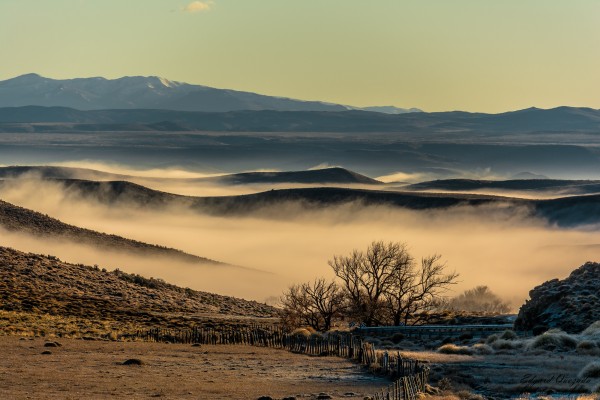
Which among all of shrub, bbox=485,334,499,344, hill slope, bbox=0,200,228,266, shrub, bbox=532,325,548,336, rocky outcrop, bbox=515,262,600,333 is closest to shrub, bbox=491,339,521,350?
shrub, bbox=485,334,499,344

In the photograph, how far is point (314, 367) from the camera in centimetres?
5216

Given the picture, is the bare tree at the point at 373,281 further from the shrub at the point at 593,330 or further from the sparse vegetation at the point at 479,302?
the sparse vegetation at the point at 479,302

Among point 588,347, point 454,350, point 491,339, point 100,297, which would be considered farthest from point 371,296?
point 588,347

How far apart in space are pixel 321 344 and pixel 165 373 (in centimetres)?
1556

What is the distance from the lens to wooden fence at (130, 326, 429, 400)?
46219 mm

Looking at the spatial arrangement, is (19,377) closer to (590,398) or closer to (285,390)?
(285,390)

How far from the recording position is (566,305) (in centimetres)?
7681

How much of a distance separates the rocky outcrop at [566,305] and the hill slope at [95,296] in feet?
80.3

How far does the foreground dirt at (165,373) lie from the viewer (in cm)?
4072

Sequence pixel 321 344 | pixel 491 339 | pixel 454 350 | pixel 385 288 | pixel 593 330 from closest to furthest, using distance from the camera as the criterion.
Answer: pixel 321 344
pixel 454 350
pixel 593 330
pixel 491 339
pixel 385 288

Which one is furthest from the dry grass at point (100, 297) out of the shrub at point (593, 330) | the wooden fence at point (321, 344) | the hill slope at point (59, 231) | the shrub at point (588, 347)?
the hill slope at point (59, 231)

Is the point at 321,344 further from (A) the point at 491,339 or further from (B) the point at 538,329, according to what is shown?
(B) the point at 538,329

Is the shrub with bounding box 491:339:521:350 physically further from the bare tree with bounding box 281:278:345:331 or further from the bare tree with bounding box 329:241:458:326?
the bare tree with bounding box 329:241:458:326

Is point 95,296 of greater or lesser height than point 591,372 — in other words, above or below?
below
